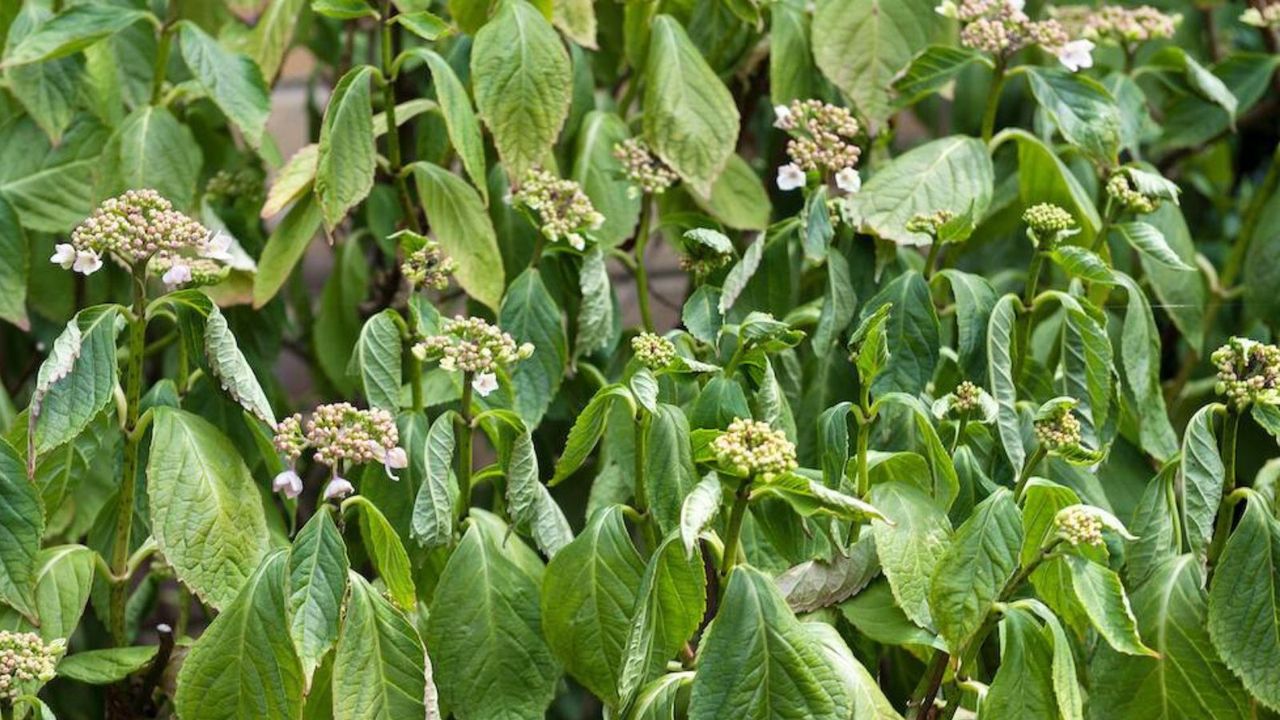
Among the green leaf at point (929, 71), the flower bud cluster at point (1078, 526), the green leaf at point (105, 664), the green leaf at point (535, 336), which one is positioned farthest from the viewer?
the green leaf at point (929, 71)

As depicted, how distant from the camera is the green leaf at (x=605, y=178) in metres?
1.67

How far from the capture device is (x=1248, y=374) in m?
1.31

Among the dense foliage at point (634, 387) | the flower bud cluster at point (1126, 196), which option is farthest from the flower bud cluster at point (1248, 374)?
the flower bud cluster at point (1126, 196)

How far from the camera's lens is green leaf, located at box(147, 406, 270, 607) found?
4.26ft

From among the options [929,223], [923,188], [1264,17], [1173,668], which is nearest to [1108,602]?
[1173,668]

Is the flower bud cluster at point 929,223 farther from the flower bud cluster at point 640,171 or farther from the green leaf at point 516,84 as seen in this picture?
the green leaf at point 516,84

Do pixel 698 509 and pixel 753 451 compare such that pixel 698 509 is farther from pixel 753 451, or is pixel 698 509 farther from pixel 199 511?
pixel 199 511

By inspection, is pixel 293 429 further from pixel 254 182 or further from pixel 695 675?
pixel 254 182

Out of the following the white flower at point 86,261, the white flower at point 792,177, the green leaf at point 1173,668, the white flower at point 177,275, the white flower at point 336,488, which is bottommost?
the green leaf at point 1173,668

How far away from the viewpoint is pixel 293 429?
3.93 feet

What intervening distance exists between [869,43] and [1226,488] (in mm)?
598

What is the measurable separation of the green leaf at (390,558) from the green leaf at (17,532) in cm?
24

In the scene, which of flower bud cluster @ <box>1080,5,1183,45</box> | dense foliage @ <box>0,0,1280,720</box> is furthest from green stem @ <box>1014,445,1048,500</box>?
flower bud cluster @ <box>1080,5,1183,45</box>

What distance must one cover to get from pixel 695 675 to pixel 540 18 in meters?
0.68
